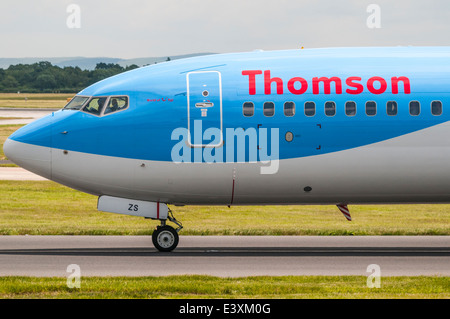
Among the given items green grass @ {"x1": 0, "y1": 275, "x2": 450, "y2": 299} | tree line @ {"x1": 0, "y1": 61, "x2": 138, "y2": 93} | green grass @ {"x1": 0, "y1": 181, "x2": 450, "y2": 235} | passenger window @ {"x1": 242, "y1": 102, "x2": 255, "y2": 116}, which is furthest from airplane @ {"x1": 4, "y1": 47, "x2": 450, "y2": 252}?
tree line @ {"x1": 0, "y1": 61, "x2": 138, "y2": 93}

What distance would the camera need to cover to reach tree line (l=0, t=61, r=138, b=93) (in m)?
172

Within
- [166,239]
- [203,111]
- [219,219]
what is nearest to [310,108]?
[203,111]

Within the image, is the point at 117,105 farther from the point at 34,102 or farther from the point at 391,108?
the point at 34,102

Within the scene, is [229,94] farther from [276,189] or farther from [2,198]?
[2,198]

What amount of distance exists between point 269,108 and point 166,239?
4187 millimetres

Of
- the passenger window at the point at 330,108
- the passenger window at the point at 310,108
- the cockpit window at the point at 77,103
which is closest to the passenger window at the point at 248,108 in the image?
the passenger window at the point at 310,108

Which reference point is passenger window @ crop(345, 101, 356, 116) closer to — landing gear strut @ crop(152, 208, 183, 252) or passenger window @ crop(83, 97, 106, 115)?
landing gear strut @ crop(152, 208, 183, 252)

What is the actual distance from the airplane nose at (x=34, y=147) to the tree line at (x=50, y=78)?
143223 mm

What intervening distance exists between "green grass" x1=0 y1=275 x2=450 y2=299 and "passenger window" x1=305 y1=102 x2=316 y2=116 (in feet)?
15.1

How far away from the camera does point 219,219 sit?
98.5 feet

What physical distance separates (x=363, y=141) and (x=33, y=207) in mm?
16387

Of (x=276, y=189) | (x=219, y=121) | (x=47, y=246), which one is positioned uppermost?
(x=219, y=121)
